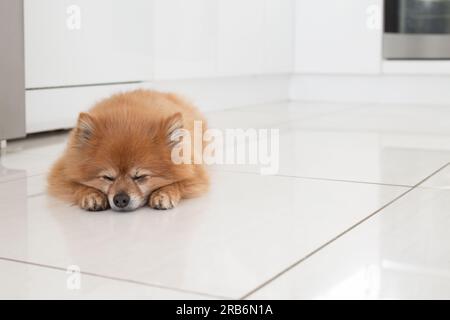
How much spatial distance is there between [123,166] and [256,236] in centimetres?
37

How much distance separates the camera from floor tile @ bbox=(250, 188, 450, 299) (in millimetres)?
974

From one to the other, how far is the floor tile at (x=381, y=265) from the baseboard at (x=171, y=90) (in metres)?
1.56

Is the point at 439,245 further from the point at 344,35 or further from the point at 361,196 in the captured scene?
the point at 344,35

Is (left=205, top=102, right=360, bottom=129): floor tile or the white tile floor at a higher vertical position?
(left=205, top=102, right=360, bottom=129): floor tile

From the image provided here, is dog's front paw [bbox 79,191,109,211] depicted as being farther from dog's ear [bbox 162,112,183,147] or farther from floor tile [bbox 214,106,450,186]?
floor tile [bbox 214,106,450,186]

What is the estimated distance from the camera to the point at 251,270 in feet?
3.51

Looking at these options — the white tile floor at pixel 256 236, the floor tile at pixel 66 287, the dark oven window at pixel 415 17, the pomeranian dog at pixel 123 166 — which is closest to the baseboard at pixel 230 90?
the dark oven window at pixel 415 17

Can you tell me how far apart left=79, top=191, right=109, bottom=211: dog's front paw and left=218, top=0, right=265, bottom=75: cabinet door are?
230 centimetres

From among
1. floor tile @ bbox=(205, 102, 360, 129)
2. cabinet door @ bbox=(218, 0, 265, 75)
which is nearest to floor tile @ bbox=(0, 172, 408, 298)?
floor tile @ bbox=(205, 102, 360, 129)

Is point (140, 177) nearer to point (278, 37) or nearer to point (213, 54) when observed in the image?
point (213, 54)

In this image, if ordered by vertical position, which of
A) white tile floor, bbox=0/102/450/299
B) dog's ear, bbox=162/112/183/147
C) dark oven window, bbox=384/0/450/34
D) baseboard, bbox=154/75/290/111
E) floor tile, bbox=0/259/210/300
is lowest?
floor tile, bbox=0/259/210/300

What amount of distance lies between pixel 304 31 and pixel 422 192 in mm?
3031

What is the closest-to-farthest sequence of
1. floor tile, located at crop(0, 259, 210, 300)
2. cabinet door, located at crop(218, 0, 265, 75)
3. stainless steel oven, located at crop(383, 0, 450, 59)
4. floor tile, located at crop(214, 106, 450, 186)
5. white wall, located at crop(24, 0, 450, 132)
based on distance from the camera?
floor tile, located at crop(0, 259, 210, 300)
floor tile, located at crop(214, 106, 450, 186)
white wall, located at crop(24, 0, 450, 132)
cabinet door, located at crop(218, 0, 265, 75)
stainless steel oven, located at crop(383, 0, 450, 59)

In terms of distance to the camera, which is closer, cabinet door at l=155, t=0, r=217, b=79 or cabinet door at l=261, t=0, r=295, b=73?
cabinet door at l=155, t=0, r=217, b=79
